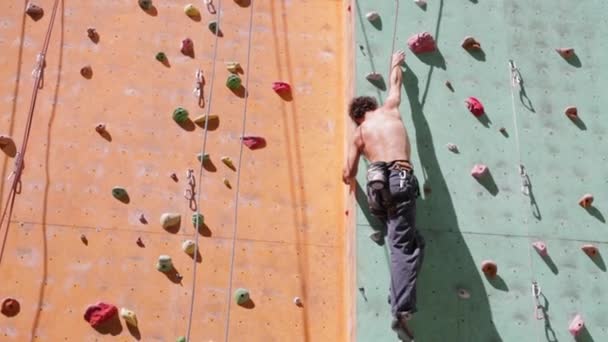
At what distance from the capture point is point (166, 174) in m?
4.74

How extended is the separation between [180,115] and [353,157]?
0.94 meters

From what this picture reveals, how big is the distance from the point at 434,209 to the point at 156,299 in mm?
1412

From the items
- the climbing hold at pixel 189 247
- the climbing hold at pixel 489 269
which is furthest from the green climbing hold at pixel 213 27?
the climbing hold at pixel 489 269

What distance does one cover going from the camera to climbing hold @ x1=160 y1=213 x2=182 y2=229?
15.0ft

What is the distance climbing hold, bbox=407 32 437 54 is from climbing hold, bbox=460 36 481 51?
0.18 m

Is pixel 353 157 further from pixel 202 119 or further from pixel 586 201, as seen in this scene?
pixel 586 201

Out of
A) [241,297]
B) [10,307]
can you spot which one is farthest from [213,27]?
[10,307]

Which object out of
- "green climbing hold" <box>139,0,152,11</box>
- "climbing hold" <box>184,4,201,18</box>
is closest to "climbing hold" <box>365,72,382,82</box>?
"climbing hold" <box>184,4,201,18</box>

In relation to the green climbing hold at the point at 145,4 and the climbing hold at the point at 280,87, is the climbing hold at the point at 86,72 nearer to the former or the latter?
the green climbing hold at the point at 145,4

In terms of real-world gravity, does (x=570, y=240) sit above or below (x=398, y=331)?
above

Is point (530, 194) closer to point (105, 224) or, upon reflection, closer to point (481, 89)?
point (481, 89)

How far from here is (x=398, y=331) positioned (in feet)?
14.0

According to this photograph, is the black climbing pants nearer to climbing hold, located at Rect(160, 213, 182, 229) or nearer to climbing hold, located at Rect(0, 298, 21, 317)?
climbing hold, located at Rect(160, 213, 182, 229)

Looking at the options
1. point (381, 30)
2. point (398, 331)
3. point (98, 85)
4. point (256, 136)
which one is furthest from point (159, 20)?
point (398, 331)
